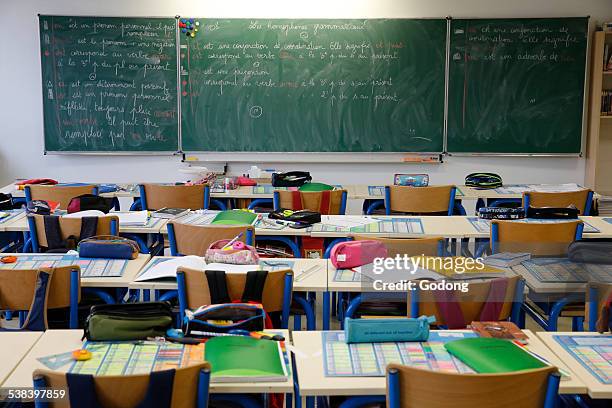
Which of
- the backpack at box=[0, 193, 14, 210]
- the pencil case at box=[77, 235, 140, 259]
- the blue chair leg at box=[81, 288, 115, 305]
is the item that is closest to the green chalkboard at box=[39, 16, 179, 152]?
the backpack at box=[0, 193, 14, 210]

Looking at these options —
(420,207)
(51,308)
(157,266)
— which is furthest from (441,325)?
(420,207)

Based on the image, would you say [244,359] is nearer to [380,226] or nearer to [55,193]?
[380,226]

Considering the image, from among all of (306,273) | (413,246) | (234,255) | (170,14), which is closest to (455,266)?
(413,246)

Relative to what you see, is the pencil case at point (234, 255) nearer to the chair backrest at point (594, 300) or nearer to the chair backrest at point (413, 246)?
the chair backrest at point (413, 246)

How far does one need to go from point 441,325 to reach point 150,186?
10.3 feet

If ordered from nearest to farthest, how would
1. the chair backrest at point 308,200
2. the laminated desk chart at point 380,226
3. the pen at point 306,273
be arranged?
the pen at point 306,273
the laminated desk chart at point 380,226
the chair backrest at point 308,200

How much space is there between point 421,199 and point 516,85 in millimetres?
2580

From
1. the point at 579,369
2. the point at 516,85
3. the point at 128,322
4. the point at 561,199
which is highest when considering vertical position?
the point at 516,85

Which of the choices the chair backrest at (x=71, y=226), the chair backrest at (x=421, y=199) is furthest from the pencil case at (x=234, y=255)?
the chair backrest at (x=421, y=199)

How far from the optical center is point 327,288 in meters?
3.49

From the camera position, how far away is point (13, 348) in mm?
2703

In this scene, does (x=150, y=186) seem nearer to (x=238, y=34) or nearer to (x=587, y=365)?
(x=238, y=34)

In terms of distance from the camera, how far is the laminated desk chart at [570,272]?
12.3ft

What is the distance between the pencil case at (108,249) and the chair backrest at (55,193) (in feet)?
6.35
